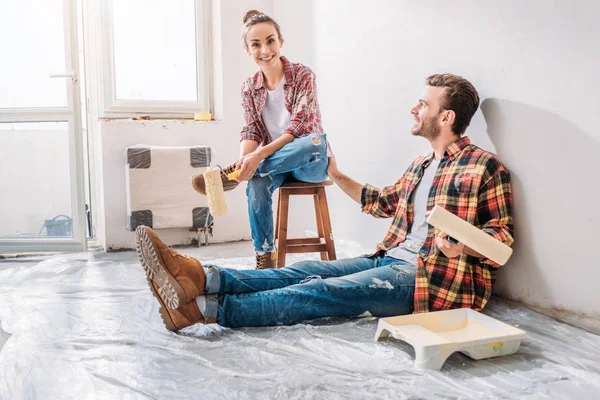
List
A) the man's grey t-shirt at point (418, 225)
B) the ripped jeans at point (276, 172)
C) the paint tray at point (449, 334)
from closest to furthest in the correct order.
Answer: the paint tray at point (449, 334) → the man's grey t-shirt at point (418, 225) → the ripped jeans at point (276, 172)

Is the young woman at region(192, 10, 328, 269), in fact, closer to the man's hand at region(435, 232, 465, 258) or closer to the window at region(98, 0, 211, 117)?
the man's hand at region(435, 232, 465, 258)

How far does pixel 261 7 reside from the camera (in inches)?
138

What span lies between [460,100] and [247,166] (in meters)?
0.82

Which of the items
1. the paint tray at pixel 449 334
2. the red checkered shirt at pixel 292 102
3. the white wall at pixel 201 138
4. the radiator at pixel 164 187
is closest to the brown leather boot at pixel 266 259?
the red checkered shirt at pixel 292 102

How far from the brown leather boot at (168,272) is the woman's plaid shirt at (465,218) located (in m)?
0.70

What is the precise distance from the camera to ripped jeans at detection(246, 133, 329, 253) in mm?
2098

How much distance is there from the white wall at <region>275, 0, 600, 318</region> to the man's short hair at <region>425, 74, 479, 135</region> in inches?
4.0

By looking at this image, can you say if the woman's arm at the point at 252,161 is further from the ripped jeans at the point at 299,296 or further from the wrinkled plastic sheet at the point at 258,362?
the wrinkled plastic sheet at the point at 258,362

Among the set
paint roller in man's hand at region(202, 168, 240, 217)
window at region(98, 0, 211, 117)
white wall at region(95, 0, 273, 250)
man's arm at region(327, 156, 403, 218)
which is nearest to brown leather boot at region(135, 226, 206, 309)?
paint roller in man's hand at region(202, 168, 240, 217)

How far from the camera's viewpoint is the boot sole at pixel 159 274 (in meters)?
1.49

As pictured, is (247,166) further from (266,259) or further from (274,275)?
(274,275)

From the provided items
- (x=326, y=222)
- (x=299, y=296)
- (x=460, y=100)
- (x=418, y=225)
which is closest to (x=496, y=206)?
(x=418, y=225)

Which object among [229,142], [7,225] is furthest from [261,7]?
[7,225]

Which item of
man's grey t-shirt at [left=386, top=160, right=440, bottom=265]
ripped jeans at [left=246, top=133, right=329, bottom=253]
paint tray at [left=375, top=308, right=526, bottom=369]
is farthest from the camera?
ripped jeans at [left=246, top=133, right=329, bottom=253]
